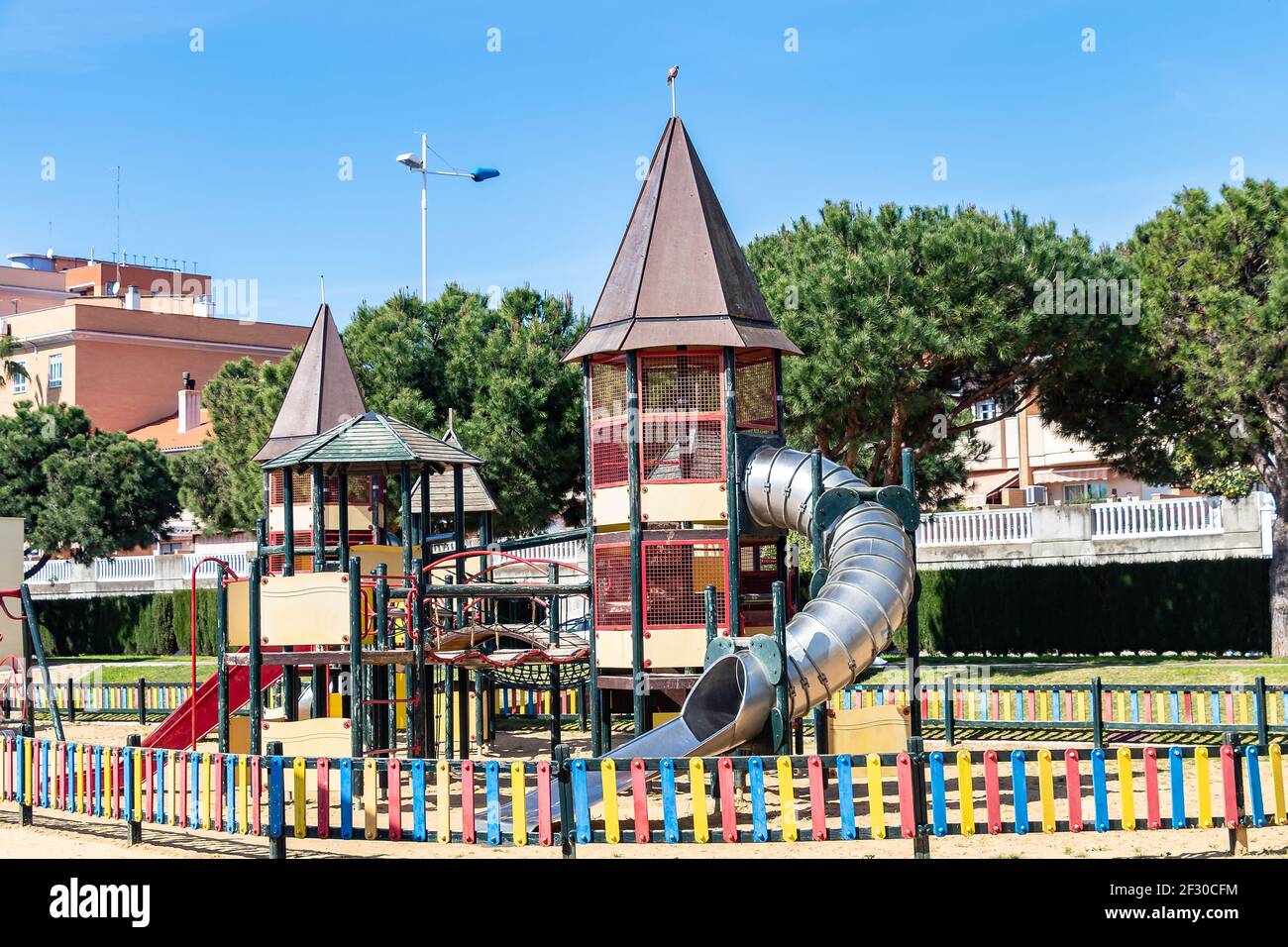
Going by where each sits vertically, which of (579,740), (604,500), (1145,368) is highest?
(1145,368)

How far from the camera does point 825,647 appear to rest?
1435cm

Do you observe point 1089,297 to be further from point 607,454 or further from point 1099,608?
point 607,454

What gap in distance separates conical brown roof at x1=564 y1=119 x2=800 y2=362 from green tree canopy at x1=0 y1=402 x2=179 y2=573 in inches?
1349

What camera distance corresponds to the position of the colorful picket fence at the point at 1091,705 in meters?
19.3

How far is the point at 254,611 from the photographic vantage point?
16.9 m

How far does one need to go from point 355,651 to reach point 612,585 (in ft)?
9.92

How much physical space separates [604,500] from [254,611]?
4.15 meters

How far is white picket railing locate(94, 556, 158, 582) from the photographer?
48344mm

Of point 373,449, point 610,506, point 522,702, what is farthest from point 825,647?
point 522,702

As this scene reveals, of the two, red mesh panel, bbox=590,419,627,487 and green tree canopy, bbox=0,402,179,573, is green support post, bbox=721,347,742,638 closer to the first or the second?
red mesh panel, bbox=590,419,627,487
